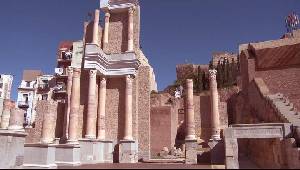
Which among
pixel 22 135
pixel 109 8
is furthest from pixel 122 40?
pixel 22 135

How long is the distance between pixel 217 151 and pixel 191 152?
1676mm

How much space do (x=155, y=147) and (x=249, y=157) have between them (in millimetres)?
9662

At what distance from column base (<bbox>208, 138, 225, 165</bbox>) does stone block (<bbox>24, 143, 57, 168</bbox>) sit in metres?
9.88

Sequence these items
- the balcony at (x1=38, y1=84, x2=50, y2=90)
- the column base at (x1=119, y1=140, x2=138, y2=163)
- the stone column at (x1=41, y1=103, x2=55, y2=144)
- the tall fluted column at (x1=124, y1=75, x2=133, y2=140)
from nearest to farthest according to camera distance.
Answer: the column base at (x1=119, y1=140, x2=138, y2=163), the tall fluted column at (x1=124, y1=75, x2=133, y2=140), the stone column at (x1=41, y1=103, x2=55, y2=144), the balcony at (x1=38, y1=84, x2=50, y2=90)

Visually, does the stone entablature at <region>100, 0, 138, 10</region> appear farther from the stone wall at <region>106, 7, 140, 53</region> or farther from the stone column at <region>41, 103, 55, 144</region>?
the stone column at <region>41, 103, 55, 144</region>

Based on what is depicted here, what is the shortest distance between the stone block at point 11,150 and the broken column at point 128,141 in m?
8.48

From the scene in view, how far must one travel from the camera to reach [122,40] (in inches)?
951

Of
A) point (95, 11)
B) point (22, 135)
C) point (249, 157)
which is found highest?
point (95, 11)

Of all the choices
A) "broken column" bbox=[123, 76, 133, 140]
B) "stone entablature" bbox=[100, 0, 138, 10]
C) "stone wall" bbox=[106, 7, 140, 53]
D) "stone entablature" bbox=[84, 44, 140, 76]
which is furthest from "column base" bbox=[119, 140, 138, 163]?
"stone entablature" bbox=[100, 0, 138, 10]

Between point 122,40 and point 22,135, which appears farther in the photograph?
point 122,40

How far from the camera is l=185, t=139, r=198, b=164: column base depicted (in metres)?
19.9

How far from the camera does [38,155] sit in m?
14.0

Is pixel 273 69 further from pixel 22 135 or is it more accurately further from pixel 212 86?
pixel 22 135

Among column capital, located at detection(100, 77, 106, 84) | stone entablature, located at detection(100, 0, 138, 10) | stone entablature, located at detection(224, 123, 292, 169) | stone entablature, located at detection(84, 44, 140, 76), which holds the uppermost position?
stone entablature, located at detection(100, 0, 138, 10)
